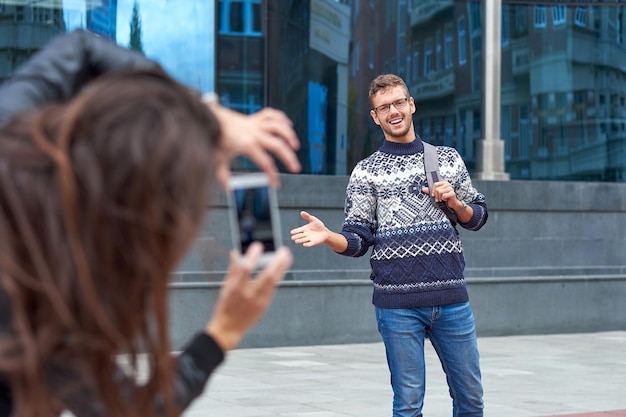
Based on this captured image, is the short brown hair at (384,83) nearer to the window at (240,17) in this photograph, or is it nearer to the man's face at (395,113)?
the man's face at (395,113)

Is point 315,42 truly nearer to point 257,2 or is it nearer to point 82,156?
point 257,2

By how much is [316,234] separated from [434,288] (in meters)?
0.69

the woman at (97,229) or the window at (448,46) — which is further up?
the window at (448,46)

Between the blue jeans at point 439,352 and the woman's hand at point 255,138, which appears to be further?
the blue jeans at point 439,352

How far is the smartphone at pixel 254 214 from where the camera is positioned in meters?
1.89

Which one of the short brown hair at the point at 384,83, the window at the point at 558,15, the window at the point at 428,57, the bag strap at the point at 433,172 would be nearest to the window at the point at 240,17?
the window at the point at 428,57

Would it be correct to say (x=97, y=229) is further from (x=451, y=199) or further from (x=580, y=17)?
(x=580, y=17)

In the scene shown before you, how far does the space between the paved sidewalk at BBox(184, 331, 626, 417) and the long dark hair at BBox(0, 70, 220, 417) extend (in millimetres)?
5732

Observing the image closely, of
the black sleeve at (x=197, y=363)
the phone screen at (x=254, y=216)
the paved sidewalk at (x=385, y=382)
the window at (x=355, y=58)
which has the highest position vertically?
the window at (x=355, y=58)

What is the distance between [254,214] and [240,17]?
9828 mm

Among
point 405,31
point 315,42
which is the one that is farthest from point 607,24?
point 315,42

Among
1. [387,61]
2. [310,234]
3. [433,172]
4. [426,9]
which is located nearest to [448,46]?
[426,9]

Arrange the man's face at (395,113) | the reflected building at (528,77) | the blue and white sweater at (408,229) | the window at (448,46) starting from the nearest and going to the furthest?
the blue and white sweater at (408,229) < the man's face at (395,113) < the reflected building at (528,77) < the window at (448,46)

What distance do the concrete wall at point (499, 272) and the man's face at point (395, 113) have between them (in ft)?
17.1
